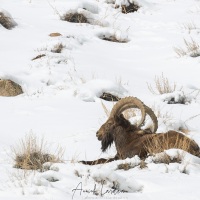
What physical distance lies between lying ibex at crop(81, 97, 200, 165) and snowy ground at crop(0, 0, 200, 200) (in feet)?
0.88

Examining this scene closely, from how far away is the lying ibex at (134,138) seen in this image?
5461 millimetres

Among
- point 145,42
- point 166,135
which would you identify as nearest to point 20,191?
point 166,135

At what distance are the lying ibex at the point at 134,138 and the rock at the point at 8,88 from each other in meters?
3.01

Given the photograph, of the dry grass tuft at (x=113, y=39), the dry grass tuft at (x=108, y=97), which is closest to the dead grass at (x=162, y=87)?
the dry grass tuft at (x=108, y=97)

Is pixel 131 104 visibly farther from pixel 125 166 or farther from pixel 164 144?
pixel 125 166

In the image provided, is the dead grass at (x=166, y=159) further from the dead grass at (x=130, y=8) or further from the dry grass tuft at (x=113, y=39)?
the dead grass at (x=130, y=8)

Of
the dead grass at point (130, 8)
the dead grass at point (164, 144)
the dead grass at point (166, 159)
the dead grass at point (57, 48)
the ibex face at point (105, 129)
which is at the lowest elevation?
the dead grass at point (130, 8)

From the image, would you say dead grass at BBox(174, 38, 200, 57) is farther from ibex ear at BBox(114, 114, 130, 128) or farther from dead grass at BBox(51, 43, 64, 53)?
ibex ear at BBox(114, 114, 130, 128)

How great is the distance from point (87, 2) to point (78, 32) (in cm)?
179

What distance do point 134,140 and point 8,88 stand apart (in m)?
3.40

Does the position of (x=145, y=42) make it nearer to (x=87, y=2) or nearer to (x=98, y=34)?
(x=98, y=34)

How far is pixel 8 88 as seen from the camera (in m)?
8.78

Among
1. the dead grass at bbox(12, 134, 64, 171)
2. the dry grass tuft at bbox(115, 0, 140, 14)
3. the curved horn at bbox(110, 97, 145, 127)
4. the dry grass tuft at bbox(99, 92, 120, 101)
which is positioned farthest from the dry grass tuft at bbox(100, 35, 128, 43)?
the dead grass at bbox(12, 134, 64, 171)

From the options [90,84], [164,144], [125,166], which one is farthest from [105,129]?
A: [90,84]
